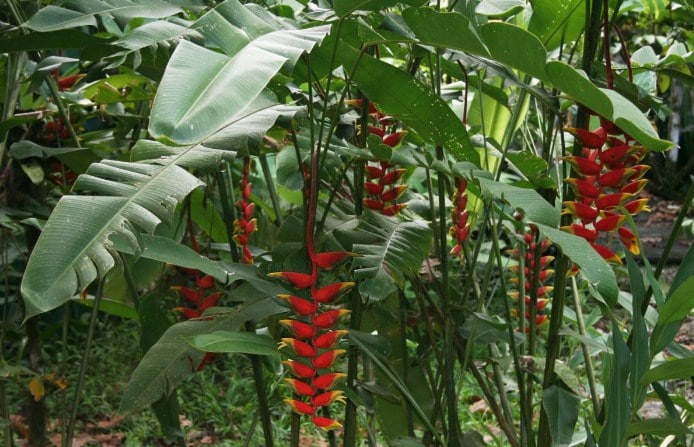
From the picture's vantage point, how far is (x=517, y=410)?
264 centimetres

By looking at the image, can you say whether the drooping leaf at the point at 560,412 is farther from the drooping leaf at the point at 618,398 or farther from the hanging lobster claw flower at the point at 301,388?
the hanging lobster claw flower at the point at 301,388

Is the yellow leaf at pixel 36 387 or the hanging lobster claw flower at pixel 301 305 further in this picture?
the yellow leaf at pixel 36 387

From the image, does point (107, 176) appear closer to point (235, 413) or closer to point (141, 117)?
point (141, 117)

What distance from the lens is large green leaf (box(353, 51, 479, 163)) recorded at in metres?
1.09

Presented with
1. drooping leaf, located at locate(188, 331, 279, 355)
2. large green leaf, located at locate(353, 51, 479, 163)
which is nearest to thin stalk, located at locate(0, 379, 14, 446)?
drooping leaf, located at locate(188, 331, 279, 355)

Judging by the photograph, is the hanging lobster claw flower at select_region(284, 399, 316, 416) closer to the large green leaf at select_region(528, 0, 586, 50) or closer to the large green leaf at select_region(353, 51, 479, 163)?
the large green leaf at select_region(353, 51, 479, 163)

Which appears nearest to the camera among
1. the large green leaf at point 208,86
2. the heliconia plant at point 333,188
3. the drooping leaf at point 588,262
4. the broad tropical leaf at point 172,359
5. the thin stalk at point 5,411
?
the large green leaf at point 208,86

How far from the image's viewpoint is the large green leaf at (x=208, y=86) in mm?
649

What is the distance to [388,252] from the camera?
116cm

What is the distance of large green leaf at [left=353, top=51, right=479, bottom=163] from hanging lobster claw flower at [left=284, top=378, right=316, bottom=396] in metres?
0.38

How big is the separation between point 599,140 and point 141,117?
82 cm

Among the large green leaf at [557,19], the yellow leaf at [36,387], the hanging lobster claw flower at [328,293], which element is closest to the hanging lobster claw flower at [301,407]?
the hanging lobster claw flower at [328,293]

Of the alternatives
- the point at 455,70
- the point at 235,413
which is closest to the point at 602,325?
the point at 235,413

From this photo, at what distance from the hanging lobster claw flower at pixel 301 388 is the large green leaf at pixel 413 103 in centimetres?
38
